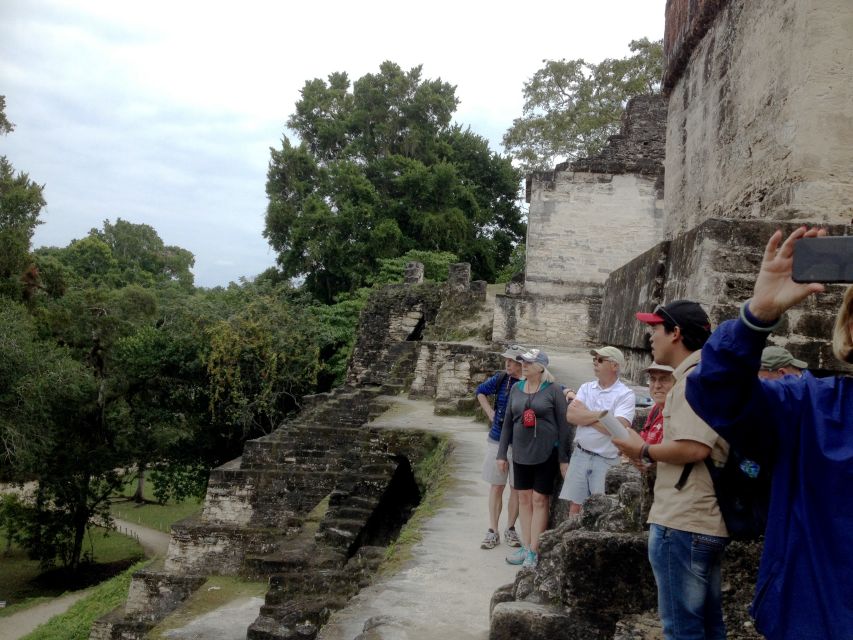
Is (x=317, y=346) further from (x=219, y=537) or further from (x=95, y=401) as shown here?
(x=219, y=537)

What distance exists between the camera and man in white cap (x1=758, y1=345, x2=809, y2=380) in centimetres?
287

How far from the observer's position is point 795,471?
171 cm

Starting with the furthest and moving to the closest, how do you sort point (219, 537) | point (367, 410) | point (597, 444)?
point (367, 410), point (219, 537), point (597, 444)

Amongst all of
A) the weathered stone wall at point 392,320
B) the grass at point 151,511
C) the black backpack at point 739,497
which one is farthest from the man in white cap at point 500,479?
the grass at point 151,511

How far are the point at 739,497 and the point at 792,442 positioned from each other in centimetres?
51

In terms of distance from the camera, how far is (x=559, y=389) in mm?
5047

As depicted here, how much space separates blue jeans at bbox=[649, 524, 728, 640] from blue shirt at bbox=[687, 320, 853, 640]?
47 cm

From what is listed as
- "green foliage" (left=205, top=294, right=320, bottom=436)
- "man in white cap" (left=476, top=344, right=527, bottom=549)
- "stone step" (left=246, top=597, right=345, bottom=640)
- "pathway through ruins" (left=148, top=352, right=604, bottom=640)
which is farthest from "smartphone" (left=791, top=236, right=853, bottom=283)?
"green foliage" (left=205, top=294, right=320, bottom=436)

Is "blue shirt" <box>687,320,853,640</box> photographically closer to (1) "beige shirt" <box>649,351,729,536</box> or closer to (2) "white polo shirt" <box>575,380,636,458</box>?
(1) "beige shirt" <box>649,351,729,536</box>

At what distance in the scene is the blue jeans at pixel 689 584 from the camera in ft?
7.20

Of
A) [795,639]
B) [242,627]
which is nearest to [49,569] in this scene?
[242,627]

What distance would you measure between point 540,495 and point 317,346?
64.6 feet

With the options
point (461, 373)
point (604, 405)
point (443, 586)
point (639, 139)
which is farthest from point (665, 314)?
point (639, 139)

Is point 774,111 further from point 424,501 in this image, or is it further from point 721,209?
point 424,501
